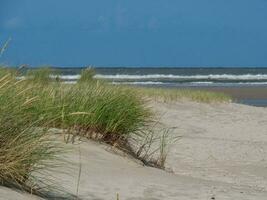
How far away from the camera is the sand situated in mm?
4891

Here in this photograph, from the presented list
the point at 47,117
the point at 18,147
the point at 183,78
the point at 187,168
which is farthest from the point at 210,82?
the point at 18,147

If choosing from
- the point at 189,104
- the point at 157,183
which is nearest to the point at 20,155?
the point at 157,183

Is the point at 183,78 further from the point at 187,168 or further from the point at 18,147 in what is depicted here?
the point at 18,147

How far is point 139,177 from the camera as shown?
5582 millimetres

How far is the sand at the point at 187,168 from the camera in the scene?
4891 mm

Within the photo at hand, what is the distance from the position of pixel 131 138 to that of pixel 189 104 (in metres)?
10.2

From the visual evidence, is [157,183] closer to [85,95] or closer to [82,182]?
[82,182]

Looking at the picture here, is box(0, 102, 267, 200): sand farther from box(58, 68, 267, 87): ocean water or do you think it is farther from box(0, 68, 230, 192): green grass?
box(58, 68, 267, 87): ocean water

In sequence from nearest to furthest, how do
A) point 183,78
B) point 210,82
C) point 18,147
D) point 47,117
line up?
point 18,147
point 47,117
point 210,82
point 183,78

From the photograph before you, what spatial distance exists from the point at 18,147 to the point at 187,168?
4.29m

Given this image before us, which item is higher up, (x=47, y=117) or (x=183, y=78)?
(x=183, y=78)

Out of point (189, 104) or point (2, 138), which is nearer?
point (2, 138)

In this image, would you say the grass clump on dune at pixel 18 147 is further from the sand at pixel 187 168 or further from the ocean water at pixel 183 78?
the ocean water at pixel 183 78

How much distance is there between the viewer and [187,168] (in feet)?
26.1
